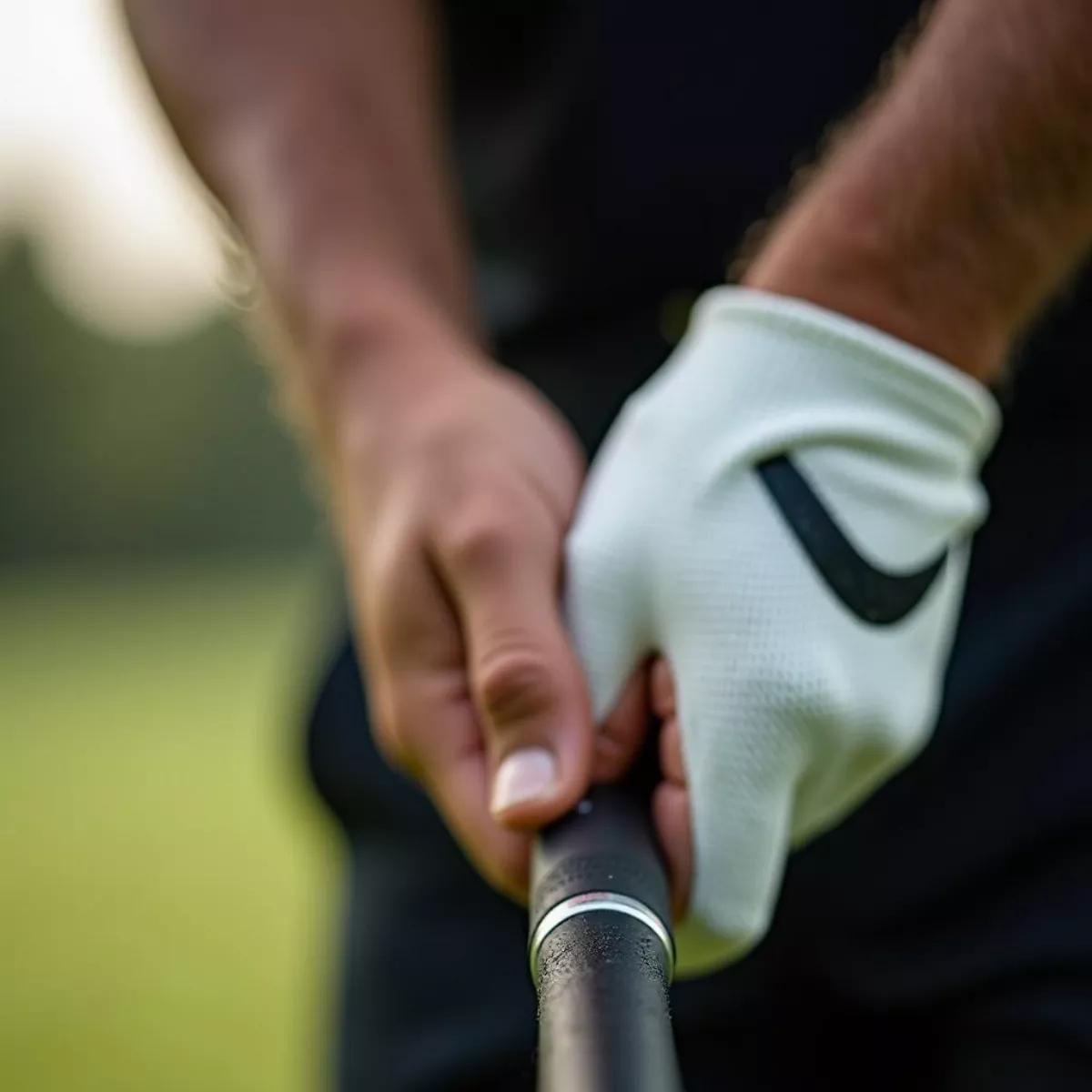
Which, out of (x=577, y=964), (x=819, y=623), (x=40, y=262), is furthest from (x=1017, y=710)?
(x=40, y=262)

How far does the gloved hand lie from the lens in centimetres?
88

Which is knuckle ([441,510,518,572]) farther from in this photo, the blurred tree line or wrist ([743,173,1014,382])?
the blurred tree line

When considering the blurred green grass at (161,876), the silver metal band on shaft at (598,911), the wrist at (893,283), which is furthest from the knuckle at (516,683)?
the blurred green grass at (161,876)

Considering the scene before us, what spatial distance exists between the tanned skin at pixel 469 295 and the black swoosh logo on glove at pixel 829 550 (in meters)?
0.11

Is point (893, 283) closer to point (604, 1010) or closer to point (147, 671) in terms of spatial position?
point (604, 1010)

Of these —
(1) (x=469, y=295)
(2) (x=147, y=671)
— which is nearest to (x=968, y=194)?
(1) (x=469, y=295)

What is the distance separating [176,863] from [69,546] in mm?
16590

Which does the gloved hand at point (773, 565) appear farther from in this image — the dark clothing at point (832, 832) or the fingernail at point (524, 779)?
the dark clothing at point (832, 832)

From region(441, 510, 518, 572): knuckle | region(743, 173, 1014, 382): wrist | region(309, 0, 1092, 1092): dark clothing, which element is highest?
region(743, 173, 1014, 382): wrist

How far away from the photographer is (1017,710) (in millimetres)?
1208

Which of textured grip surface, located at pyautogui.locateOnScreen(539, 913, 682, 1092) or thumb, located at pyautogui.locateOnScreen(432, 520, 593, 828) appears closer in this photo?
textured grip surface, located at pyautogui.locateOnScreen(539, 913, 682, 1092)

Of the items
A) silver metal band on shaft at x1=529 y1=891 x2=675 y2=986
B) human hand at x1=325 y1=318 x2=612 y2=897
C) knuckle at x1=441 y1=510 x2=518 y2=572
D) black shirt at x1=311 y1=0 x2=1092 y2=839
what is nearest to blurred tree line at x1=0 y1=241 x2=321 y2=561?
black shirt at x1=311 y1=0 x2=1092 y2=839

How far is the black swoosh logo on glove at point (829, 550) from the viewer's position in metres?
0.89

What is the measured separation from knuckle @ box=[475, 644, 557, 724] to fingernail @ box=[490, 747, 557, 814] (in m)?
0.02
